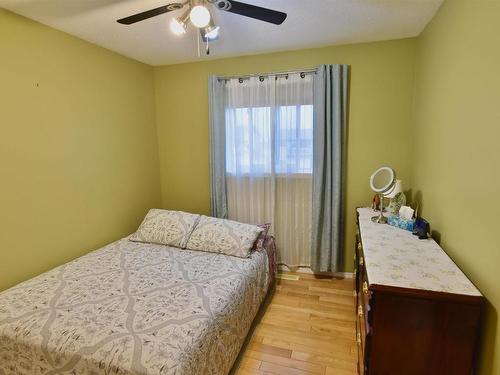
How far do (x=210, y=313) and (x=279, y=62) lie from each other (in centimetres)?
244

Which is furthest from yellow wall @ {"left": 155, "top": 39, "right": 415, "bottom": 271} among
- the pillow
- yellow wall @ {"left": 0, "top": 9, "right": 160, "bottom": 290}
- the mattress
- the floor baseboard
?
the mattress

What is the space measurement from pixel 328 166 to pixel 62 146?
2394 mm

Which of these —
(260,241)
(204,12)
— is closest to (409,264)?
(260,241)

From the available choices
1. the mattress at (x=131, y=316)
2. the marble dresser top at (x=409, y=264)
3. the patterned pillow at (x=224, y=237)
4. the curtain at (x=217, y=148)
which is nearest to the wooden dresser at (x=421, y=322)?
the marble dresser top at (x=409, y=264)

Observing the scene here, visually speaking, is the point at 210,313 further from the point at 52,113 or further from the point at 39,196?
the point at 52,113

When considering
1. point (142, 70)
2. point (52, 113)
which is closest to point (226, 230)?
point (52, 113)

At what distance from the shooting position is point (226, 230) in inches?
98.7

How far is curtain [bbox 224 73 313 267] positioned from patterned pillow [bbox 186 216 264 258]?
549mm

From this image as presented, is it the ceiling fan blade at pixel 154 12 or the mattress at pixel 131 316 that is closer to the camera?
the mattress at pixel 131 316

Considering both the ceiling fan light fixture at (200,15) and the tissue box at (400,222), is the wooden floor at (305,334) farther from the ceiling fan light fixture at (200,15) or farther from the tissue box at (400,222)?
the ceiling fan light fixture at (200,15)

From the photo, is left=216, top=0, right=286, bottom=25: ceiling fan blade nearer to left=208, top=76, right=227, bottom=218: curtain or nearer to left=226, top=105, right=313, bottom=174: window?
left=226, top=105, right=313, bottom=174: window

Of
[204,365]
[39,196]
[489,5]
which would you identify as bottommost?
[204,365]

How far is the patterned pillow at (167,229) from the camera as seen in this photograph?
2.57 m

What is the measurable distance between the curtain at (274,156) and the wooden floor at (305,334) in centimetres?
48
